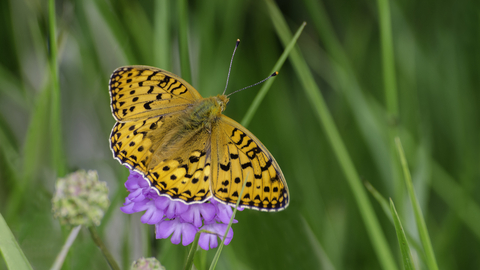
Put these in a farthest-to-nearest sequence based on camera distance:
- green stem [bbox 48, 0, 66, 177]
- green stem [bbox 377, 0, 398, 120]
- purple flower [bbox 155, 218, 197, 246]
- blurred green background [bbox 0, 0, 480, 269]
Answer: blurred green background [bbox 0, 0, 480, 269] → green stem [bbox 377, 0, 398, 120] → green stem [bbox 48, 0, 66, 177] → purple flower [bbox 155, 218, 197, 246]

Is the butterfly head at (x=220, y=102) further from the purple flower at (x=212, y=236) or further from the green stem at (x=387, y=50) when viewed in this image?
the green stem at (x=387, y=50)

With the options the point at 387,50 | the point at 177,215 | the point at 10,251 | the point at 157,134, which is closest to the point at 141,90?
the point at 157,134

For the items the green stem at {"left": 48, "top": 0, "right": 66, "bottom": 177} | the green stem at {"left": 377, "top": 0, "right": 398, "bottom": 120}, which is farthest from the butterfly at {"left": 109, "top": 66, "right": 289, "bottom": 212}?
the green stem at {"left": 377, "top": 0, "right": 398, "bottom": 120}

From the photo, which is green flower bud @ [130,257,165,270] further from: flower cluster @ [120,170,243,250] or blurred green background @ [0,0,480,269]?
blurred green background @ [0,0,480,269]

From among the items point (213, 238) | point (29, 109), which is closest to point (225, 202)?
point (213, 238)

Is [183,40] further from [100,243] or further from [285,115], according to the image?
[285,115]

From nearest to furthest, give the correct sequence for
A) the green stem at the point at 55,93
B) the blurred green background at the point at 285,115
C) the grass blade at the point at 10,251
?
1. the grass blade at the point at 10,251
2. the green stem at the point at 55,93
3. the blurred green background at the point at 285,115

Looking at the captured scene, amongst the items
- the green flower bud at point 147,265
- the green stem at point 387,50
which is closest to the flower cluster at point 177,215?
the green flower bud at point 147,265
